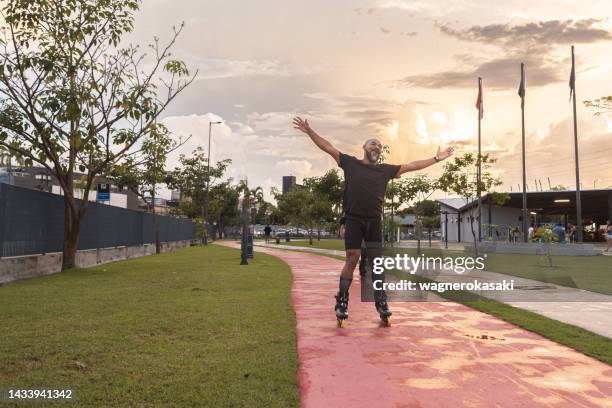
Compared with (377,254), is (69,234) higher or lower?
higher

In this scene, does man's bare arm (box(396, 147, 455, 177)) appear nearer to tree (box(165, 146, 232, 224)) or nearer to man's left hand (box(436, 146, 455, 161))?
man's left hand (box(436, 146, 455, 161))

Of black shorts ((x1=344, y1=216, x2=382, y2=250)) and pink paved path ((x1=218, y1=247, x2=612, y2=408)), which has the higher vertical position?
black shorts ((x1=344, y1=216, x2=382, y2=250))

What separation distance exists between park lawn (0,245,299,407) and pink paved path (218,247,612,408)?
0.32m

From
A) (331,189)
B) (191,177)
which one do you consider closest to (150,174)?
(191,177)

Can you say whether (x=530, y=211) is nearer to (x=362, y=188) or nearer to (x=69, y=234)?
(x=69, y=234)

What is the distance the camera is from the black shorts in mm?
5992

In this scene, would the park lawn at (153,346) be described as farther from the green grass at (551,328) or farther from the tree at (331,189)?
the tree at (331,189)

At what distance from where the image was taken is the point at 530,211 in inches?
2122

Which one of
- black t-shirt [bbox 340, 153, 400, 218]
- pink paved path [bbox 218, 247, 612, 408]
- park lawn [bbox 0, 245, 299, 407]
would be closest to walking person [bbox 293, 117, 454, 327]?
black t-shirt [bbox 340, 153, 400, 218]

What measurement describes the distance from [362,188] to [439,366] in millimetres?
2291

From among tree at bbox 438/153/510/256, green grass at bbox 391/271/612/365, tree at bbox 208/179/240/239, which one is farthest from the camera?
tree at bbox 208/179/240/239

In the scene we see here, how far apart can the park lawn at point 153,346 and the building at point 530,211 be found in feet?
112

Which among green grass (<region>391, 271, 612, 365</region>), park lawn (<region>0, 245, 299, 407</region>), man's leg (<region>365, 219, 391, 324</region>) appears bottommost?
green grass (<region>391, 271, 612, 365</region>)

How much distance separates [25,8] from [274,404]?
1343 centimetres
